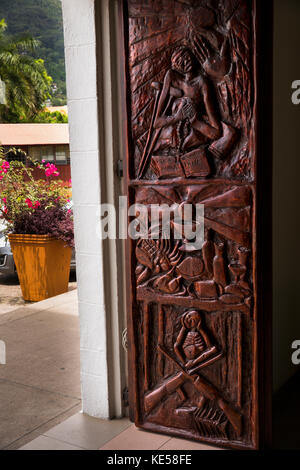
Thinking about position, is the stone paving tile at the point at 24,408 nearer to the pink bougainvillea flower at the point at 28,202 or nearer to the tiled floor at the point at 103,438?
the tiled floor at the point at 103,438

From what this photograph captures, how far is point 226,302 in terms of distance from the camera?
235 centimetres

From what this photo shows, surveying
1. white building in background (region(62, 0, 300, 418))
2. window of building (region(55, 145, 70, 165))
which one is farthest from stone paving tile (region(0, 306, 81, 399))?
window of building (region(55, 145, 70, 165))

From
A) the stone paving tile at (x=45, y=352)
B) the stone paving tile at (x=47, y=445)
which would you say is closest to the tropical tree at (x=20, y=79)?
the stone paving tile at (x=45, y=352)

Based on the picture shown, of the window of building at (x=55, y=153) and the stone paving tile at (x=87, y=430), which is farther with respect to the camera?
the window of building at (x=55, y=153)

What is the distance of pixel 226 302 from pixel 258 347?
247 millimetres

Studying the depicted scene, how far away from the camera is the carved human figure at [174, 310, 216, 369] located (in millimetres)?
2418

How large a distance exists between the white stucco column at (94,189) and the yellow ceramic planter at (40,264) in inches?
104

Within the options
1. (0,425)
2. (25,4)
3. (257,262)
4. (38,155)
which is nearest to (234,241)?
(257,262)

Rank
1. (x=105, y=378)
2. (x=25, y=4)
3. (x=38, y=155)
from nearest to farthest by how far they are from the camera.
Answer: (x=105, y=378) → (x=38, y=155) → (x=25, y=4)

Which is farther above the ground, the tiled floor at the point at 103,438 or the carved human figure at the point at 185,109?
the carved human figure at the point at 185,109

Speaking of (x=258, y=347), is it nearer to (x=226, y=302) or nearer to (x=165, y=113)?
(x=226, y=302)

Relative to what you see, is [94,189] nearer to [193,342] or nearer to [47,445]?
[193,342]

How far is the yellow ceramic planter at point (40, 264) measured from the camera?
5302 mm

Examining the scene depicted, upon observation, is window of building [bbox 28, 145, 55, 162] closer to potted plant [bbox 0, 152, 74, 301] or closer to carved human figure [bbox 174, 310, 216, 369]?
potted plant [bbox 0, 152, 74, 301]
